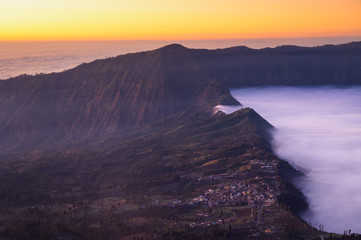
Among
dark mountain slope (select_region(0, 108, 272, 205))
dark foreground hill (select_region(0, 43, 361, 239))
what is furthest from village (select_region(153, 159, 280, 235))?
dark mountain slope (select_region(0, 108, 272, 205))

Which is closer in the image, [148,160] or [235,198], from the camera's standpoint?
[235,198]

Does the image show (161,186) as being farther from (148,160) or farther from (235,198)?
(235,198)

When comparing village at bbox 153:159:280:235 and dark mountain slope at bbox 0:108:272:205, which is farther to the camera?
dark mountain slope at bbox 0:108:272:205

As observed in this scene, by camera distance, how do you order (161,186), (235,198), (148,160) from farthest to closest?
(148,160)
(161,186)
(235,198)

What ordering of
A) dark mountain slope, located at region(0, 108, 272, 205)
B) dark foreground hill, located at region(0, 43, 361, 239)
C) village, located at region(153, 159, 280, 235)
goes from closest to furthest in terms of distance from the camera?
dark foreground hill, located at region(0, 43, 361, 239) → village, located at region(153, 159, 280, 235) → dark mountain slope, located at region(0, 108, 272, 205)

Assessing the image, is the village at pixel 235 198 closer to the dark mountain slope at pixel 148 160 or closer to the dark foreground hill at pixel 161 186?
the dark foreground hill at pixel 161 186

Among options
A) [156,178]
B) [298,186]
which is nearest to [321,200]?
[298,186]

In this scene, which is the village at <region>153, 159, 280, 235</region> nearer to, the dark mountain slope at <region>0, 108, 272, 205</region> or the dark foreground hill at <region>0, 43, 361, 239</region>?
the dark foreground hill at <region>0, 43, 361, 239</region>

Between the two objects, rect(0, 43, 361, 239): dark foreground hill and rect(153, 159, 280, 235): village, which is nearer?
rect(0, 43, 361, 239): dark foreground hill

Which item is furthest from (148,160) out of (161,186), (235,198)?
(235,198)

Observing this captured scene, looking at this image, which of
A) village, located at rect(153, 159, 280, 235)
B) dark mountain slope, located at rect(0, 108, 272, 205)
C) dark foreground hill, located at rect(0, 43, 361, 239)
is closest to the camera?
dark foreground hill, located at rect(0, 43, 361, 239)

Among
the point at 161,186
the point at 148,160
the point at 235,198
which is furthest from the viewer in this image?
the point at 148,160

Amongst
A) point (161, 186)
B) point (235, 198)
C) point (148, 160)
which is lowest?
point (161, 186)

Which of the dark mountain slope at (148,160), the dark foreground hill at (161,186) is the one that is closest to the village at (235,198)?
the dark foreground hill at (161,186)
